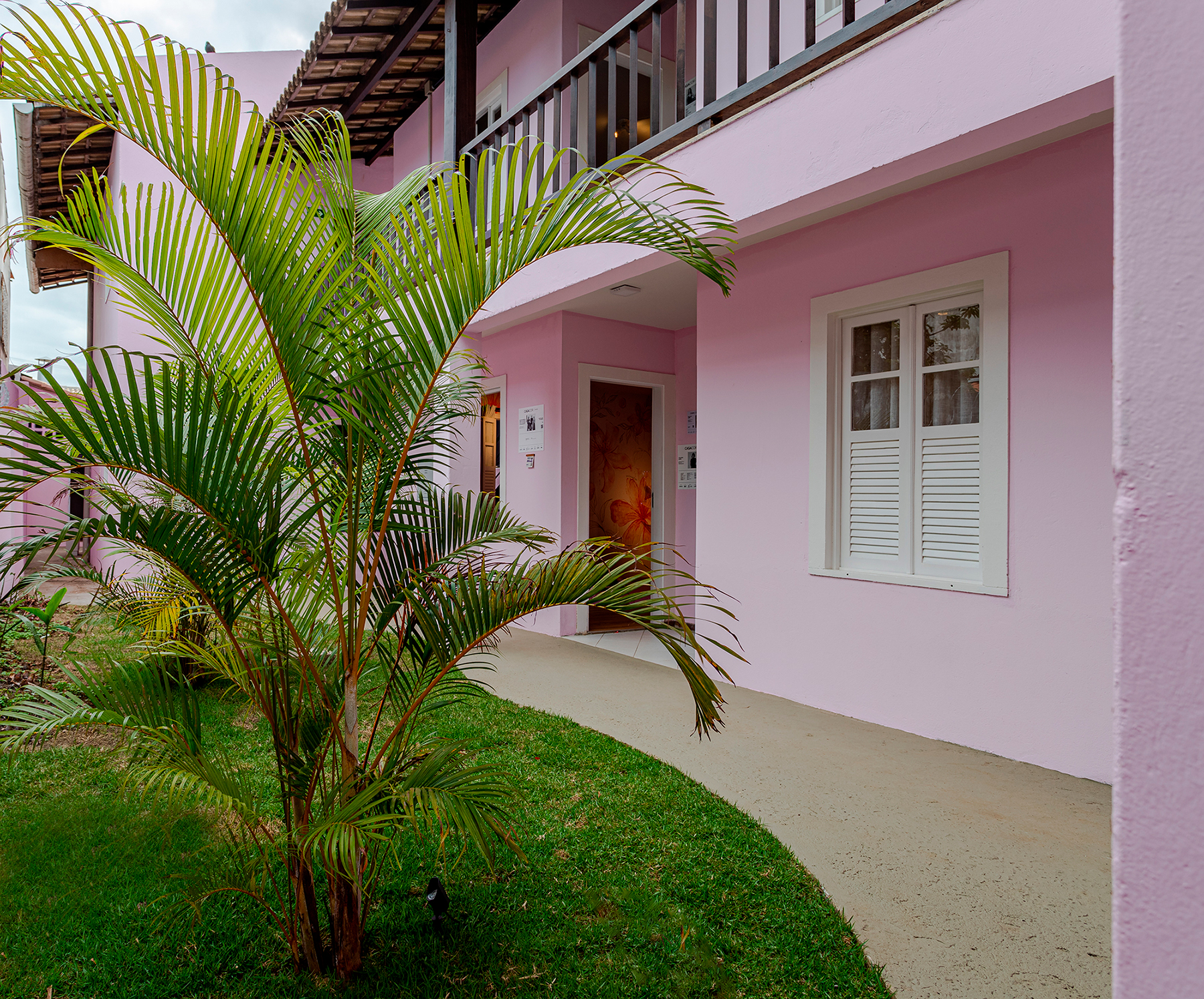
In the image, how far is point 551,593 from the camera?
188 cm

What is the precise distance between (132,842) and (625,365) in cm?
529

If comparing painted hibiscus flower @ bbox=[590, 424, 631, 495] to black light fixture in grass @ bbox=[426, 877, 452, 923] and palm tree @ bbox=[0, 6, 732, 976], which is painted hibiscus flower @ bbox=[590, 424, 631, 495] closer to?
palm tree @ bbox=[0, 6, 732, 976]

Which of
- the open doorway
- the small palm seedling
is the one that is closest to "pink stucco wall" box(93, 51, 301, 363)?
the open doorway

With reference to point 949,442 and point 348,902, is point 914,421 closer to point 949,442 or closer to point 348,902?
point 949,442

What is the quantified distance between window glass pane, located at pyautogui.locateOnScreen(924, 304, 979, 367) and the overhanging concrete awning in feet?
21.7

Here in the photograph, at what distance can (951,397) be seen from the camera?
12.9 ft

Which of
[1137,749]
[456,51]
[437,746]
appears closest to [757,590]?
[437,746]

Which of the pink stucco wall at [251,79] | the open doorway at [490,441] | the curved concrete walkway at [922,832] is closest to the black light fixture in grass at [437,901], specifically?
the curved concrete walkway at [922,832]

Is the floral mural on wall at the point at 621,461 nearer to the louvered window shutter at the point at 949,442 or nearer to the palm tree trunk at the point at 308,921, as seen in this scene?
the louvered window shutter at the point at 949,442

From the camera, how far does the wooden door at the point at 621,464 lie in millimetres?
7512

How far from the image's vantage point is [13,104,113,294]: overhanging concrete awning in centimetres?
778

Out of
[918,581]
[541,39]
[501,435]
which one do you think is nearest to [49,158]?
[541,39]

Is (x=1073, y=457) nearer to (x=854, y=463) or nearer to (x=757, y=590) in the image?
(x=854, y=463)

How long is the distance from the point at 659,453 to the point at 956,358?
3576mm
